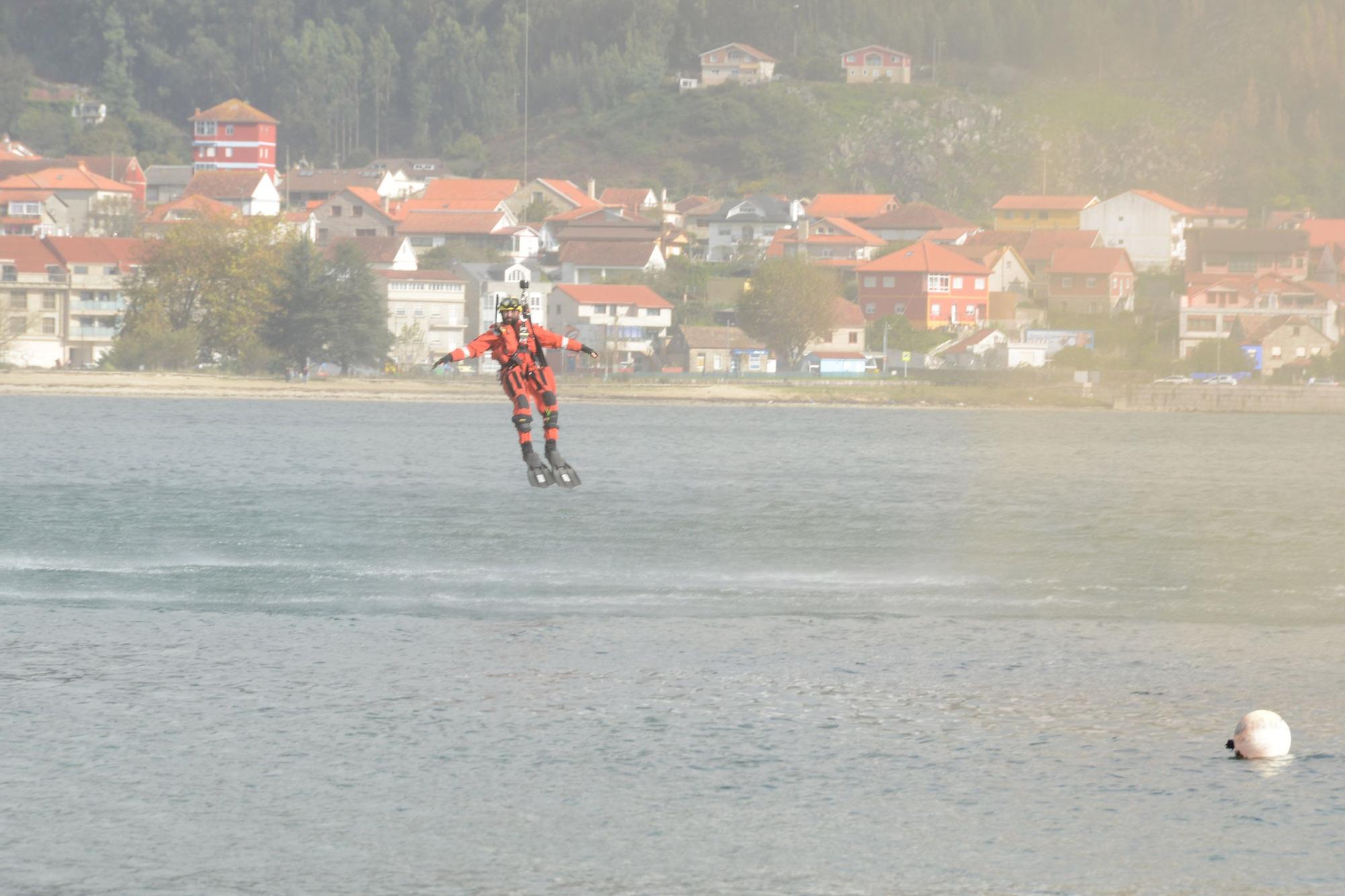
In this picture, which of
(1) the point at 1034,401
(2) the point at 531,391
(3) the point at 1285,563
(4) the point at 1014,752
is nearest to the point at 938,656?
(4) the point at 1014,752

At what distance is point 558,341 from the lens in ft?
52.0

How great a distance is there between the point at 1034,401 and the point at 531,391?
8956 cm

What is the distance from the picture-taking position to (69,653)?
20281 mm

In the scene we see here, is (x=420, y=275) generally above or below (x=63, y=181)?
below

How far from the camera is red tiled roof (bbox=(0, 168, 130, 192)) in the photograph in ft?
504

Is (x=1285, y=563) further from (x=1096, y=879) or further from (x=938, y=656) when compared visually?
(x=1096, y=879)

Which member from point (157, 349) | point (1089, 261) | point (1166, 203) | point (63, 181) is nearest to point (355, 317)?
point (157, 349)

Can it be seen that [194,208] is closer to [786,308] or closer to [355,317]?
[355,317]

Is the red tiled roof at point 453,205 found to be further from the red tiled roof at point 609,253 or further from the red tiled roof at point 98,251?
the red tiled roof at point 98,251

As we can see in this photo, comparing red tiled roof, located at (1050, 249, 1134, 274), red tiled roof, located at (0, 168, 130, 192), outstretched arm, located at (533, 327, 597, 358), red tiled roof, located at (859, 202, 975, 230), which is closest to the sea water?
outstretched arm, located at (533, 327, 597, 358)

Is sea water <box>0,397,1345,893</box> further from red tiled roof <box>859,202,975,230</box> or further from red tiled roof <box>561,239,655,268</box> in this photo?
red tiled roof <box>859,202,975,230</box>

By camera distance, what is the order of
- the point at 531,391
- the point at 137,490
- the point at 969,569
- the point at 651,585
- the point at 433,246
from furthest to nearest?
1. the point at 433,246
2. the point at 137,490
3. the point at 969,569
4. the point at 651,585
5. the point at 531,391

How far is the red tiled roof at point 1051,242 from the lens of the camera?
14202cm

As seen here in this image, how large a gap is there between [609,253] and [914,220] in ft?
129
